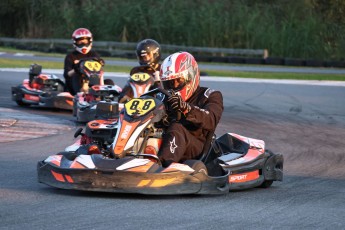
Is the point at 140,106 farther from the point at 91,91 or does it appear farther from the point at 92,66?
the point at 92,66

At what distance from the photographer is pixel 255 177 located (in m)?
7.04

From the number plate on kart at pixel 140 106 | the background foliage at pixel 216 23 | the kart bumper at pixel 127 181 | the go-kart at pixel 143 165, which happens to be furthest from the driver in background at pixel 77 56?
the background foliage at pixel 216 23

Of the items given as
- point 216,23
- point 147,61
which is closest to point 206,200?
point 147,61

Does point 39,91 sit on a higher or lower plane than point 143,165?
lower

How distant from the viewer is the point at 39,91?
46.1 feet

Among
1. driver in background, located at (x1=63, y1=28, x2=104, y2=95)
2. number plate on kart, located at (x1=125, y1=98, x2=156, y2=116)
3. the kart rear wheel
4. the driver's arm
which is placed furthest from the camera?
driver in background, located at (x1=63, y1=28, x2=104, y2=95)

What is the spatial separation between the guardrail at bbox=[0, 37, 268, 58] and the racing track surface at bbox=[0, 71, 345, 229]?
1629 centimetres

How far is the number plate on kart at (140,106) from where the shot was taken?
6.48m

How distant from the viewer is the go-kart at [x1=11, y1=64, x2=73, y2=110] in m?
13.6

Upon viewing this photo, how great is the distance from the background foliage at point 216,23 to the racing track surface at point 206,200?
17246 mm

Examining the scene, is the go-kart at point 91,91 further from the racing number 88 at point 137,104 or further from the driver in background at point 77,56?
the racing number 88 at point 137,104

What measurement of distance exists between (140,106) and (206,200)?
83 cm

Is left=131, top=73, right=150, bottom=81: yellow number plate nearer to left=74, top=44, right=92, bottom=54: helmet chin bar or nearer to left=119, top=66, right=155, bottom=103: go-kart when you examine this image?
left=119, top=66, right=155, bottom=103: go-kart

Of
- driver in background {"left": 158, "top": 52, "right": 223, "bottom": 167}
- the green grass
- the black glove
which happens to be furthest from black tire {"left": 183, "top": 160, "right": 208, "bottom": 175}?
the green grass
